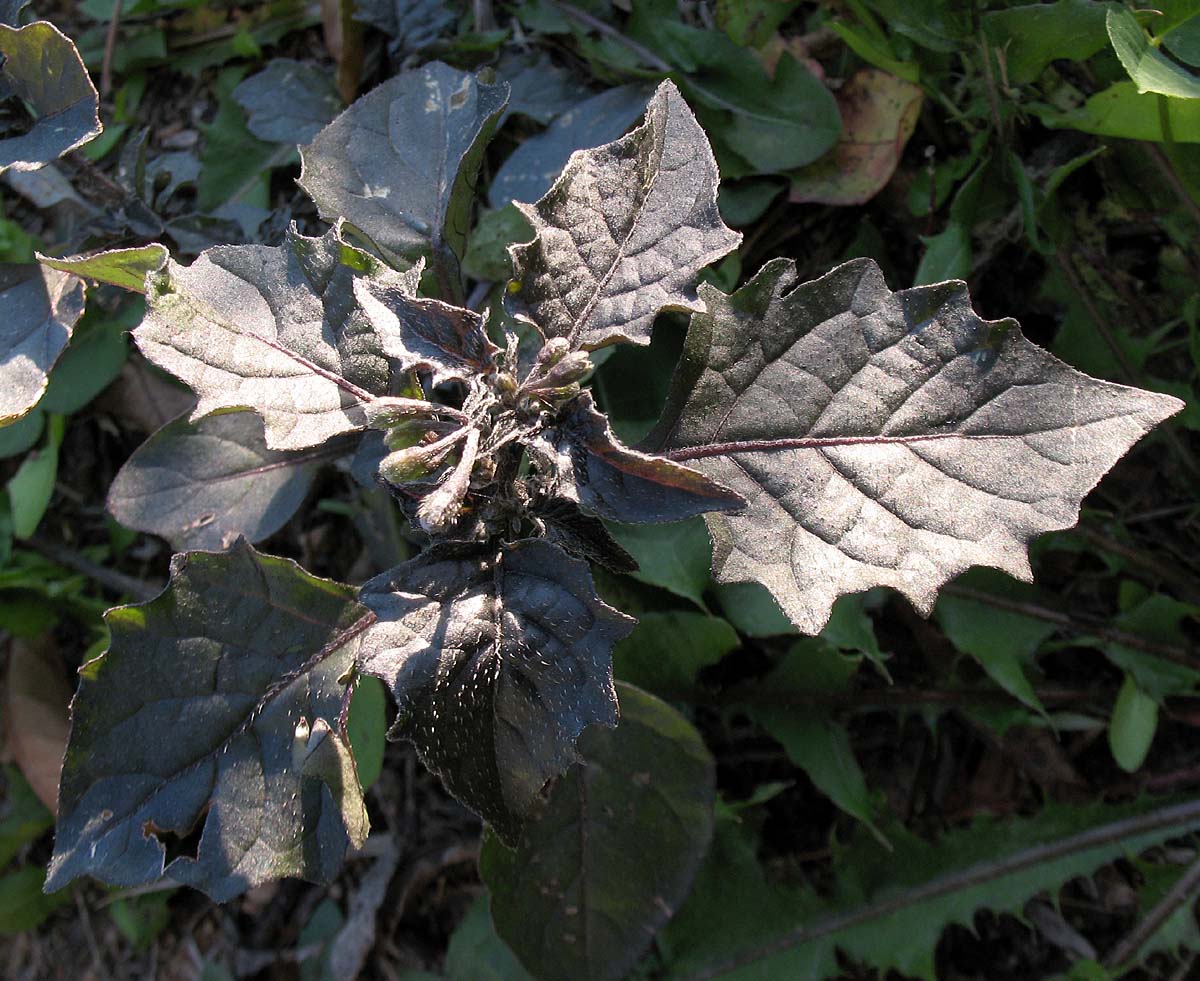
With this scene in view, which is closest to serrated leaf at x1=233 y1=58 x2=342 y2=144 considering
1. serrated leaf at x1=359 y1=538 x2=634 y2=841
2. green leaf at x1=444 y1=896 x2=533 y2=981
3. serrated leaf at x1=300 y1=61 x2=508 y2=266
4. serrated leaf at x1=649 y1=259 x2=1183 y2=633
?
serrated leaf at x1=300 y1=61 x2=508 y2=266

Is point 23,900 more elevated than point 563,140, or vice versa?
point 563,140

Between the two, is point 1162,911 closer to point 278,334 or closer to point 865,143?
point 865,143

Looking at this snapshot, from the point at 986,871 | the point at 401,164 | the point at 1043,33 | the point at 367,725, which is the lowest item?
the point at 986,871

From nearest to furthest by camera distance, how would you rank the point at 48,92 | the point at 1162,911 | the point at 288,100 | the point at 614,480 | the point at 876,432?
the point at 614,480, the point at 876,432, the point at 48,92, the point at 1162,911, the point at 288,100

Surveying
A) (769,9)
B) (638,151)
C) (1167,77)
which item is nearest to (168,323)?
(638,151)

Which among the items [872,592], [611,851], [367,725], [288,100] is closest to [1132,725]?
[872,592]

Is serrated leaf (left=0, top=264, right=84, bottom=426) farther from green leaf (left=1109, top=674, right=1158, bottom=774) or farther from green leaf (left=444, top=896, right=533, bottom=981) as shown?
green leaf (left=1109, top=674, right=1158, bottom=774)

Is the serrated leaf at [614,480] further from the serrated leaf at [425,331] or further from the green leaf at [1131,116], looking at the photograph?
the green leaf at [1131,116]
